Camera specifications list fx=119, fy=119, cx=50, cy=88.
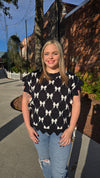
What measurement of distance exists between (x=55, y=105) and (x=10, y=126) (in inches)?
95.8

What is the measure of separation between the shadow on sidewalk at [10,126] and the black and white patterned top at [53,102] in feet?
6.34

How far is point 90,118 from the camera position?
3791 millimetres

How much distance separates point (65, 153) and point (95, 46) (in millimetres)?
5997

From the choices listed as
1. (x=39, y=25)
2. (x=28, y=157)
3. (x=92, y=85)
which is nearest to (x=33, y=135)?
(x=28, y=157)

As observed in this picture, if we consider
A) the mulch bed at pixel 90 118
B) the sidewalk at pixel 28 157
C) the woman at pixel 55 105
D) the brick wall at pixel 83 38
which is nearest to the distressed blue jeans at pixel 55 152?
the woman at pixel 55 105

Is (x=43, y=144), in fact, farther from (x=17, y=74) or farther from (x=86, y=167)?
(x=17, y=74)

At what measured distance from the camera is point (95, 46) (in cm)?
606

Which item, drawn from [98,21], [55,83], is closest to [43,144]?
[55,83]

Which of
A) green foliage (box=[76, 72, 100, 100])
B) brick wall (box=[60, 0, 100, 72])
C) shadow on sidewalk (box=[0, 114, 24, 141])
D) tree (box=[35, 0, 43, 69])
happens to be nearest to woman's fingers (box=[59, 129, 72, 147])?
shadow on sidewalk (box=[0, 114, 24, 141])

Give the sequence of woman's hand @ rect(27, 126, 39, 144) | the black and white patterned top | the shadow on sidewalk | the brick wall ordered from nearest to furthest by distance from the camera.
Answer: the black and white patterned top
woman's hand @ rect(27, 126, 39, 144)
the shadow on sidewalk
the brick wall

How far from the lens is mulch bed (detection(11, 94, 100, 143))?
2.96m

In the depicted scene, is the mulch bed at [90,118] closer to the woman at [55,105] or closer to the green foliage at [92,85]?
the green foliage at [92,85]

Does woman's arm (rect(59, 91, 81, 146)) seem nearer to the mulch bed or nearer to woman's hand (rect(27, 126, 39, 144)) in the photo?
woman's hand (rect(27, 126, 39, 144))

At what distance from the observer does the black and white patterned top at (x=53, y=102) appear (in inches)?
47.3
